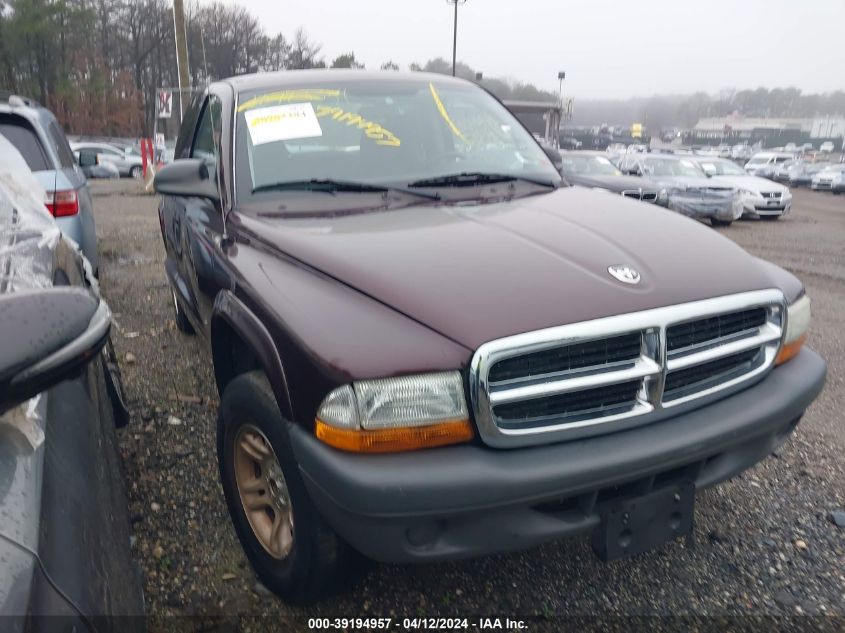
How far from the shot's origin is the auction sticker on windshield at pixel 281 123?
284cm

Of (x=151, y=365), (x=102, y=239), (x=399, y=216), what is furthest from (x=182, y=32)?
(x=399, y=216)

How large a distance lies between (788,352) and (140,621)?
222 cm

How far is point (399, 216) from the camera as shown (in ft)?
8.23

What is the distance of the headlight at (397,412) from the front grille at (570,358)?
13 centimetres

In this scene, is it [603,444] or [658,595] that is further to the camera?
[658,595]

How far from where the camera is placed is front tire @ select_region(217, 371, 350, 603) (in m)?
1.97

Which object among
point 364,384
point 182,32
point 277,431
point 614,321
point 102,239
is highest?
point 182,32

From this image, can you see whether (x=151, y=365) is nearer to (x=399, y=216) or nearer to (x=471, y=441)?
(x=399, y=216)

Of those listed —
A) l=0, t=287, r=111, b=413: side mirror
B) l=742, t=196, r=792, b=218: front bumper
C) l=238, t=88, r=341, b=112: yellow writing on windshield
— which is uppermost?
l=238, t=88, r=341, b=112: yellow writing on windshield

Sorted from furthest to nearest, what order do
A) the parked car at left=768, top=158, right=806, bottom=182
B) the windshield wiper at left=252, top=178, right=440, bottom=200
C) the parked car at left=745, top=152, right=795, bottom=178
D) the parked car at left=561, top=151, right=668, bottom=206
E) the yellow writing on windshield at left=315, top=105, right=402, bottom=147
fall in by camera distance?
the parked car at left=745, top=152, right=795, bottom=178 → the parked car at left=768, top=158, right=806, bottom=182 → the parked car at left=561, top=151, right=668, bottom=206 → the yellow writing on windshield at left=315, top=105, right=402, bottom=147 → the windshield wiper at left=252, top=178, right=440, bottom=200

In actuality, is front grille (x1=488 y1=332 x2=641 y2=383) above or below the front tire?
above

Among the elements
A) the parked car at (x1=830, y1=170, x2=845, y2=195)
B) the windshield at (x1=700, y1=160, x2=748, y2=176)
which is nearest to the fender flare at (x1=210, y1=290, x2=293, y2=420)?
the windshield at (x1=700, y1=160, x2=748, y2=176)

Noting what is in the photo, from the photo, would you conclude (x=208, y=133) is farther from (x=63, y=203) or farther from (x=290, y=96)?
(x=63, y=203)

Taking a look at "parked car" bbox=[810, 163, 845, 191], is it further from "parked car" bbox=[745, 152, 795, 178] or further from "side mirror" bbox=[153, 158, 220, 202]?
"side mirror" bbox=[153, 158, 220, 202]
